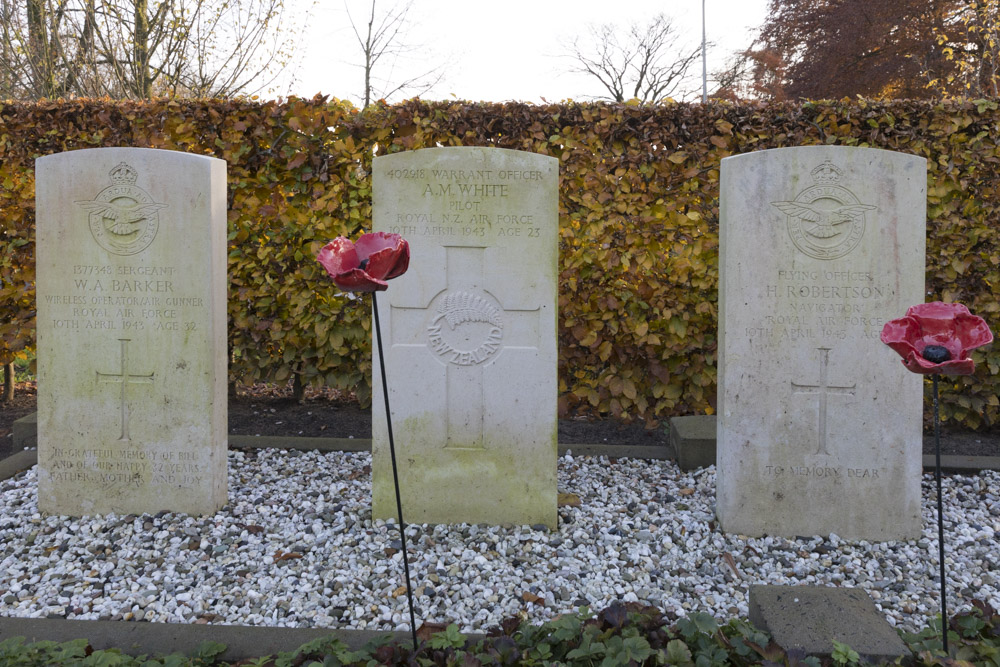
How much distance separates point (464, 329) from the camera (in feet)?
11.3

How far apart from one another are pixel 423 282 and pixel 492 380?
57 centimetres

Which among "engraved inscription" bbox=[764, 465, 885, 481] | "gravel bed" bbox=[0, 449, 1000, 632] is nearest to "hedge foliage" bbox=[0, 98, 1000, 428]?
"gravel bed" bbox=[0, 449, 1000, 632]

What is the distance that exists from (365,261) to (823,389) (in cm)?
228

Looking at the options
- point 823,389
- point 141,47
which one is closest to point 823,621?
point 823,389

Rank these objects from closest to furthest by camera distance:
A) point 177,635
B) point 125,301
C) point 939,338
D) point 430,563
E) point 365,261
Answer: point 939,338
point 365,261
point 177,635
point 430,563
point 125,301

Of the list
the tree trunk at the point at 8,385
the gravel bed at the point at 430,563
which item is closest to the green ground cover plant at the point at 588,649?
the gravel bed at the point at 430,563

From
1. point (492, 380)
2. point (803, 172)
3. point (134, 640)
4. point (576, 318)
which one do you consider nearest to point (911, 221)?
point (803, 172)

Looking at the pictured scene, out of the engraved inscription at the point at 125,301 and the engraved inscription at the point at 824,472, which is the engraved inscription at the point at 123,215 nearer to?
the engraved inscription at the point at 125,301

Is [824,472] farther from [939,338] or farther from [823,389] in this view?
[939,338]

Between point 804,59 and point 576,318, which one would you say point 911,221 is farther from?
point 804,59

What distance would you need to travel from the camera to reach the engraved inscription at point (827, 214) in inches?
129

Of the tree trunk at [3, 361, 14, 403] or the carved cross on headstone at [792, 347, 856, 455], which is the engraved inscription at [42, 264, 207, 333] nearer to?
the carved cross on headstone at [792, 347, 856, 455]

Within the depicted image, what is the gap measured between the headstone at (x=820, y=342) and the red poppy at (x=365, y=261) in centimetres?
182

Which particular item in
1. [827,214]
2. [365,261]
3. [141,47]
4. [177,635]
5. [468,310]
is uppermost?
[141,47]
